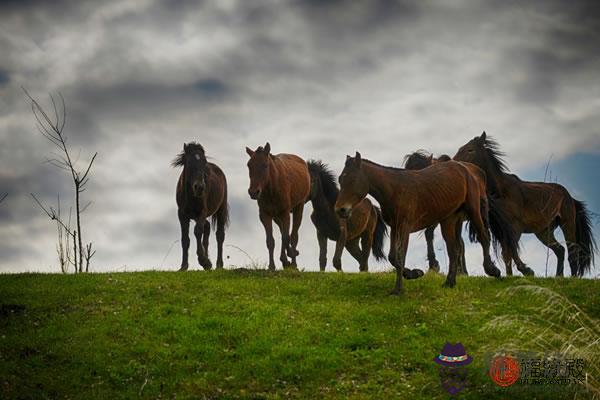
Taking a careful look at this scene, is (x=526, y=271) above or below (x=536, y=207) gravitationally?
below

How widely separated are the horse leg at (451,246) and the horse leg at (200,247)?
6708 millimetres

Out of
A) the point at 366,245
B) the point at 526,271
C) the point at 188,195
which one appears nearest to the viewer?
the point at 526,271

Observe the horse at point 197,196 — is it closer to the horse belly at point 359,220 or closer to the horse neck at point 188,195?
the horse neck at point 188,195

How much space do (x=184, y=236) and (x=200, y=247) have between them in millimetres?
542

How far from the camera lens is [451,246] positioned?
657 inches

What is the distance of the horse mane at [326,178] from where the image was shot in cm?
2384

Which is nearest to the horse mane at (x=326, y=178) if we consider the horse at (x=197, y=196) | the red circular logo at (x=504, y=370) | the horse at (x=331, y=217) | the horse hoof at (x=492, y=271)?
the horse at (x=331, y=217)

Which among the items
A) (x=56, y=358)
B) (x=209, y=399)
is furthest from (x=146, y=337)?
(x=209, y=399)

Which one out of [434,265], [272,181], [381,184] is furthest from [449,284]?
[272,181]

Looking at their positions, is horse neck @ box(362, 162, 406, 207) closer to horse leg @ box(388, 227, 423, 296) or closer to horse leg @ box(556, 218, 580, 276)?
horse leg @ box(388, 227, 423, 296)

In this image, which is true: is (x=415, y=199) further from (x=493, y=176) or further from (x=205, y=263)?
(x=205, y=263)

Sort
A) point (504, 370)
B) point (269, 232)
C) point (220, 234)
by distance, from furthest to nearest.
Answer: point (220, 234) → point (269, 232) → point (504, 370)

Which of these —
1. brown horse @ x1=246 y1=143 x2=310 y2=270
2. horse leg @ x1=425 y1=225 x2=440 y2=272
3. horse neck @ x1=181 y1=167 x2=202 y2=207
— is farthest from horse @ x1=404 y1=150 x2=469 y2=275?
horse neck @ x1=181 y1=167 x2=202 y2=207

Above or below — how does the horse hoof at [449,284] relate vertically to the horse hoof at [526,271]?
below
